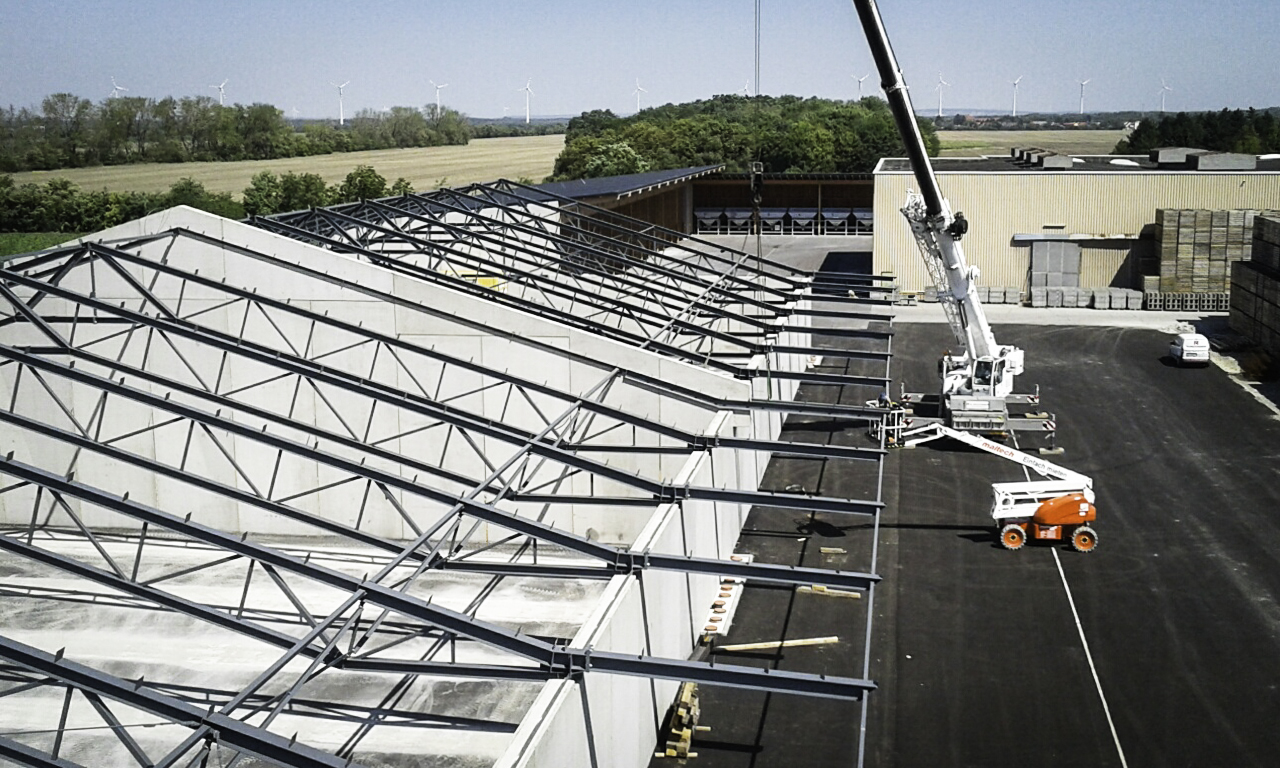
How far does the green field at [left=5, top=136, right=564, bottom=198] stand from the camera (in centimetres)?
9512

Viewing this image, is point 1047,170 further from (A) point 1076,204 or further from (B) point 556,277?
(B) point 556,277

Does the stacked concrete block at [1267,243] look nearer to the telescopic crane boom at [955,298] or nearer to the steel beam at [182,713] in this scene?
the telescopic crane boom at [955,298]

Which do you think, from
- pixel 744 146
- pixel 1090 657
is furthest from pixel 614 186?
pixel 744 146

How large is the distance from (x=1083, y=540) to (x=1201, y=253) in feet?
117

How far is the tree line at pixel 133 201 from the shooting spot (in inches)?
3004

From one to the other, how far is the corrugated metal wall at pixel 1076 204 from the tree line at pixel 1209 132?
7021 cm

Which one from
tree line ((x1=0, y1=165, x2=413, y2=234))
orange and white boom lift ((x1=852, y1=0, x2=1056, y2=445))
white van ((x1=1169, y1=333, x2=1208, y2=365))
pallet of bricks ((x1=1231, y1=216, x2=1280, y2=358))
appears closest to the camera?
orange and white boom lift ((x1=852, y1=0, x2=1056, y2=445))

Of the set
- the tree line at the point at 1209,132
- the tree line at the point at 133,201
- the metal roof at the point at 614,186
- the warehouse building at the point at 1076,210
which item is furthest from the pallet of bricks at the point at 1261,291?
the tree line at the point at 1209,132

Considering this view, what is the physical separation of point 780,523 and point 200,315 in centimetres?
1504

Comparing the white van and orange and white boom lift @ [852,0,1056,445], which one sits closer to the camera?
orange and white boom lift @ [852,0,1056,445]

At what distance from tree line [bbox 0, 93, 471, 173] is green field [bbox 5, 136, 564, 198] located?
49.9 inches

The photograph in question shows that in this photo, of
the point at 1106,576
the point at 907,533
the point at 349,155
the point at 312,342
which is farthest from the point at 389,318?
the point at 349,155

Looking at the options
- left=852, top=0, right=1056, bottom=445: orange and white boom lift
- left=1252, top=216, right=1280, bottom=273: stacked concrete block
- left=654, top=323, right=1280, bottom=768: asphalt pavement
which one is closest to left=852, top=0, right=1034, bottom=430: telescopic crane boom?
left=852, top=0, right=1056, bottom=445: orange and white boom lift

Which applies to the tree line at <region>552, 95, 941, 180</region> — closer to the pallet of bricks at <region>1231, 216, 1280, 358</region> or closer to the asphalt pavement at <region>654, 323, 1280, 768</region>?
the pallet of bricks at <region>1231, 216, 1280, 358</region>
